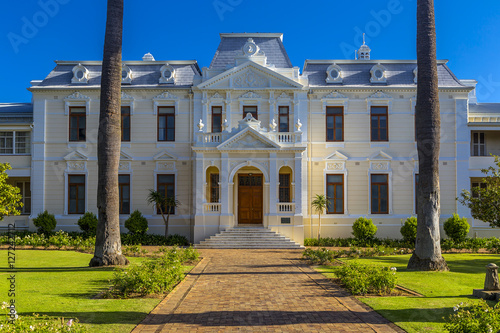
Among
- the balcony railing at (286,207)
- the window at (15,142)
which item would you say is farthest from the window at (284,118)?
the window at (15,142)

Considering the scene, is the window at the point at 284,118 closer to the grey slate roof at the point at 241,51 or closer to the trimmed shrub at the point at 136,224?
the grey slate roof at the point at 241,51

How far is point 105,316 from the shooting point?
30.1ft

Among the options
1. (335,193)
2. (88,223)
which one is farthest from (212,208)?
(335,193)

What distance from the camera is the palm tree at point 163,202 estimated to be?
Answer: 85.9 feet

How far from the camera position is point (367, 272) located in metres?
12.2

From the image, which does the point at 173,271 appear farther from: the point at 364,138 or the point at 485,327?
the point at 364,138

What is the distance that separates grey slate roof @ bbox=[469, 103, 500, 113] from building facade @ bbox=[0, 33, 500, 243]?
2103 mm

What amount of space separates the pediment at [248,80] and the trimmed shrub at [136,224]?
8.19 meters

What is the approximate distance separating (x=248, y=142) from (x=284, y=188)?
11.7ft

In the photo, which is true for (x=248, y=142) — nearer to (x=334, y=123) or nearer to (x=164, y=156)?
(x=164, y=156)

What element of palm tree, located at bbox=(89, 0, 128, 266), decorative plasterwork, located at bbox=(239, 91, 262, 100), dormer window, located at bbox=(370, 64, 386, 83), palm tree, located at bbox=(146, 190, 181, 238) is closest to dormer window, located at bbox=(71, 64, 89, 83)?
palm tree, located at bbox=(146, 190, 181, 238)

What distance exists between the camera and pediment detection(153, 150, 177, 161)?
2777 cm

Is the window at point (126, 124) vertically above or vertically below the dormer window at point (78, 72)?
below

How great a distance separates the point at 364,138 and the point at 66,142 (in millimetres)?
17632
